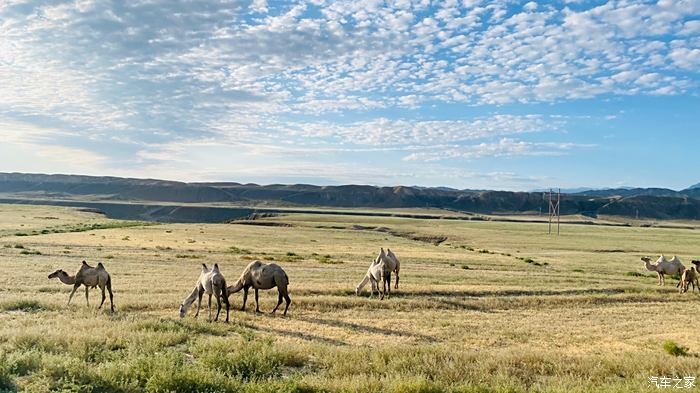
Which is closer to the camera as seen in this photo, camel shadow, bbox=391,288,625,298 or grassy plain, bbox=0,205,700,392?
grassy plain, bbox=0,205,700,392

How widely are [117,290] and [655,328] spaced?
21391mm

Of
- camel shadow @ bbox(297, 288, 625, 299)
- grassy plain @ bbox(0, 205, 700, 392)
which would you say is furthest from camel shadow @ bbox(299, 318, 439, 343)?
camel shadow @ bbox(297, 288, 625, 299)

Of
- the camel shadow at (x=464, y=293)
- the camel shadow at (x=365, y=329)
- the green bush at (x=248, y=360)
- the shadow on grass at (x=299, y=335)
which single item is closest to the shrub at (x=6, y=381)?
the green bush at (x=248, y=360)

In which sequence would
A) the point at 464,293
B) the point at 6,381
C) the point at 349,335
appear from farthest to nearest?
the point at 464,293
the point at 349,335
the point at 6,381

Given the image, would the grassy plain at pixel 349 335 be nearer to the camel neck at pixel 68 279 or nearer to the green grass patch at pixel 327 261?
the camel neck at pixel 68 279

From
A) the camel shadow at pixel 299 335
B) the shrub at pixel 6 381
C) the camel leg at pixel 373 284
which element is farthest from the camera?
the camel leg at pixel 373 284

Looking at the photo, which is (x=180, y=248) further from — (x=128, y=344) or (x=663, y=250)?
(x=663, y=250)

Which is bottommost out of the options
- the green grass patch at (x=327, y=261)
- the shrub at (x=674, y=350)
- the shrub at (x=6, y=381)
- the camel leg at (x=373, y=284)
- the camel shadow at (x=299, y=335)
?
the green grass patch at (x=327, y=261)

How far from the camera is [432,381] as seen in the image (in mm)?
10930

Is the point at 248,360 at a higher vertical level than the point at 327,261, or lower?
higher

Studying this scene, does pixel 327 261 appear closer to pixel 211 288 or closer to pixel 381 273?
pixel 381 273

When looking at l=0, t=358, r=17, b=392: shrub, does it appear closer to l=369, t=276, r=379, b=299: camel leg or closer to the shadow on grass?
the shadow on grass

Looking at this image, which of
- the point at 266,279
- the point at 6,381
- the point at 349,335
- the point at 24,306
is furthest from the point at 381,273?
the point at 6,381

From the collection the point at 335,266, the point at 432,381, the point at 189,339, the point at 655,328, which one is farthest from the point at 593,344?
the point at 335,266
